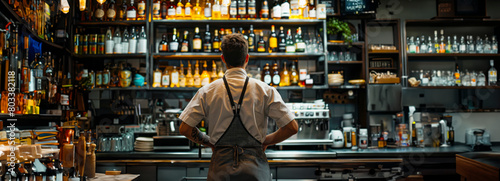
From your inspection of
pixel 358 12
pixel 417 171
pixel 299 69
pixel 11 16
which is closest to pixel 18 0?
pixel 11 16

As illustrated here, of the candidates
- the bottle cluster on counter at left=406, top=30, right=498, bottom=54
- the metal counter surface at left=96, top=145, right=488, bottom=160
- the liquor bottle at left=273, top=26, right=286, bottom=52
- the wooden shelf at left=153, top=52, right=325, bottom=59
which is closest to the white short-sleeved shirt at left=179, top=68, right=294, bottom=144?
the metal counter surface at left=96, top=145, right=488, bottom=160

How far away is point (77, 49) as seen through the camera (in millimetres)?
4883

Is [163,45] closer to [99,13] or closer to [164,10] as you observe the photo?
[164,10]

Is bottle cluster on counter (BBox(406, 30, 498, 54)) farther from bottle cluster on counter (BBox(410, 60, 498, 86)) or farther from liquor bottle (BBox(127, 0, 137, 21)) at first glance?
liquor bottle (BBox(127, 0, 137, 21))

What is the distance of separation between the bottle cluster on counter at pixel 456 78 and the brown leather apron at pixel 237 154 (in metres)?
3.49

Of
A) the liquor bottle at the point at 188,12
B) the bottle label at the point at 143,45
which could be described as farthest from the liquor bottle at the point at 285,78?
the bottle label at the point at 143,45

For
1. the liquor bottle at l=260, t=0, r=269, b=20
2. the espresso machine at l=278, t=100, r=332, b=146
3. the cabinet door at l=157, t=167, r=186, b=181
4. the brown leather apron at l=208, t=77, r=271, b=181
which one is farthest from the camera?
the liquor bottle at l=260, t=0, r=269, b=20

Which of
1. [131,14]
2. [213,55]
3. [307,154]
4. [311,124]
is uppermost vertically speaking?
[131,14]

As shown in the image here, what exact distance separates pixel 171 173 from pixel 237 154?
2318 mm

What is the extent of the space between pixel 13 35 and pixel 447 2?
15.2 feet

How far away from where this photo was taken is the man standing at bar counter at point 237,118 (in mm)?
2139

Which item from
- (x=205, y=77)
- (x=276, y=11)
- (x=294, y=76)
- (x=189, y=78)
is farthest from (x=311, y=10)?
(x=189, y=78)

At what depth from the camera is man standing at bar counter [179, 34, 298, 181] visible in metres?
2.14

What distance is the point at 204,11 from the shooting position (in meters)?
4.95
